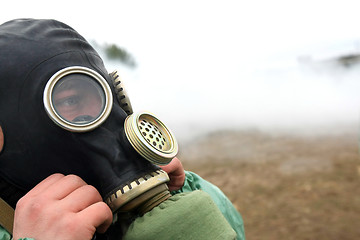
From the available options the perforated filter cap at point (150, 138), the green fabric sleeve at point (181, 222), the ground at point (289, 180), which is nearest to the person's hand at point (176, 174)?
the perforated filter cap at point (150, 138)

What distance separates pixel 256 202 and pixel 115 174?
275cm

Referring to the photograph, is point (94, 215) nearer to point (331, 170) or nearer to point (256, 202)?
point (256, 202)

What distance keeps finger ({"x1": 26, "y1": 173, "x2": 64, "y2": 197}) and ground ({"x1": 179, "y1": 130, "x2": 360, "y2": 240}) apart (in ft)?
7.70

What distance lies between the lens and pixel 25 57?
3.20 ft

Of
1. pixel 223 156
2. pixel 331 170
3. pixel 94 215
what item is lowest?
pixel 223 156

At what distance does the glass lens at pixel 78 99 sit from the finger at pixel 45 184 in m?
0.14

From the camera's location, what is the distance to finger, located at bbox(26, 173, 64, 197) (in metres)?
0.88


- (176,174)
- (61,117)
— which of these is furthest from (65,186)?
(176,174)

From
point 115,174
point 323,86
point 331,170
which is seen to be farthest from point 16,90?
point 323,86

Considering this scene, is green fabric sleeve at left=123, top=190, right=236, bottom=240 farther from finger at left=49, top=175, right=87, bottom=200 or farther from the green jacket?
the green jacket

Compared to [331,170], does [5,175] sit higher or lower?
higher

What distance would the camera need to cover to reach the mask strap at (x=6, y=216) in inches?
39.4

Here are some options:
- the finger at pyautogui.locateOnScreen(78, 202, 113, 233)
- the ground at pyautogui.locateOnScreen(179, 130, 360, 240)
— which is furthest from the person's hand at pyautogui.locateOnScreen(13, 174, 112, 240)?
the ground at pyautogui.locateOnScreen(179, 130, 360, 240)

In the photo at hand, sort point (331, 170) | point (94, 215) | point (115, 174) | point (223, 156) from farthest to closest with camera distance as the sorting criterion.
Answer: point (223, 156), point (331, 170), point (115, 174), point (94, 215)
